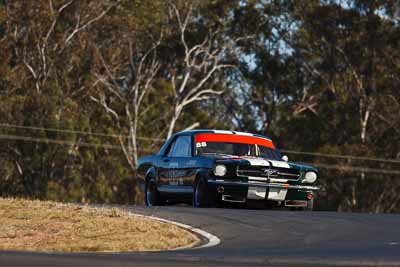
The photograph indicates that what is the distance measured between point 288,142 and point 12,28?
14643 millimetres

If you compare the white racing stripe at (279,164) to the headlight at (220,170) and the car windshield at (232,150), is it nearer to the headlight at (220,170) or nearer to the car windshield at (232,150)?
the headlight at (220,170)

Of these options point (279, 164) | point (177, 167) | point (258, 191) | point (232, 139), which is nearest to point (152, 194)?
point (177, 167)

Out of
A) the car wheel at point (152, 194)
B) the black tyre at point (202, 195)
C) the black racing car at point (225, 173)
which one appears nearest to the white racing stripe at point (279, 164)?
the black racing car at point (225, 173)

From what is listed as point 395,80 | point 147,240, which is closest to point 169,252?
point 147,240

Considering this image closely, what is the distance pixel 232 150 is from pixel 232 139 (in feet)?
0.84

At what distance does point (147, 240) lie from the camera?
38.8ft

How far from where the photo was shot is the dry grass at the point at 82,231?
1121 centimetres

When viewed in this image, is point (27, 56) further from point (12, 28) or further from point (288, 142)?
point (288, 142)

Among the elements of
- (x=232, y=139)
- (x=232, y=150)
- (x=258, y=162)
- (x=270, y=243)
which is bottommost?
(x=270, y=243)

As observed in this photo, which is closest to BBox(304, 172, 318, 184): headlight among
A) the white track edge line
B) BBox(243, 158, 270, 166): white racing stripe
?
BBox(243, 158, 270, 166): white racing stripe

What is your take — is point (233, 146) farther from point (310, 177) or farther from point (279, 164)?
point (310, 177)

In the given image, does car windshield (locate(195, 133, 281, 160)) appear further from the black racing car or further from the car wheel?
the car wheel

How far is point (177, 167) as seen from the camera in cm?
1872

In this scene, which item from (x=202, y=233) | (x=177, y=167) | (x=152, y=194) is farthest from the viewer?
(x=152, y=194)
